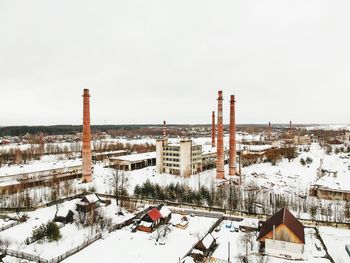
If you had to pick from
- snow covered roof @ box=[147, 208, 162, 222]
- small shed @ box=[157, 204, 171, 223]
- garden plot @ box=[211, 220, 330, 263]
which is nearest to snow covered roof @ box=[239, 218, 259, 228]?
garden plot @ box=[211, 220, 330, 263]

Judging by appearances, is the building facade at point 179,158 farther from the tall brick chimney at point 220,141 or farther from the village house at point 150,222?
the village house at point 150,222

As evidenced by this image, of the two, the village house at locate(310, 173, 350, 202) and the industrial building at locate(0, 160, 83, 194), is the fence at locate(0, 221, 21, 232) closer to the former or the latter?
the industrial building at locate(0, 160, 83, 194)

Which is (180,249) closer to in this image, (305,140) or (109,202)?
(109,202)

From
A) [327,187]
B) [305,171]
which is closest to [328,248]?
[327,187]

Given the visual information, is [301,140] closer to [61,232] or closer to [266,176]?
[266,176]

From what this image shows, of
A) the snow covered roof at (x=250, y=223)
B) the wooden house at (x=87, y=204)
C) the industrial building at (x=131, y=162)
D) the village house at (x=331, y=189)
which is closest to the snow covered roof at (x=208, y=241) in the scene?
the snow covered roof at (x=250, y=223)

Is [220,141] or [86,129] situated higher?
[86,129]

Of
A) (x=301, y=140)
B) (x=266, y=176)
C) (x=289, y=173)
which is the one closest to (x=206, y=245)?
(x=266, y=176)
